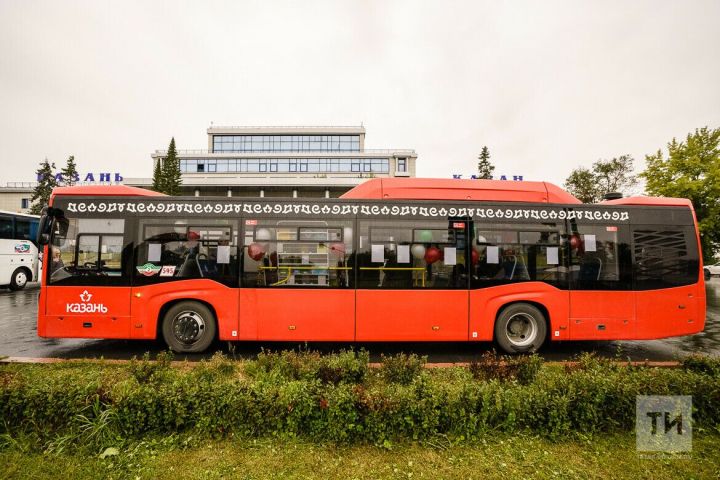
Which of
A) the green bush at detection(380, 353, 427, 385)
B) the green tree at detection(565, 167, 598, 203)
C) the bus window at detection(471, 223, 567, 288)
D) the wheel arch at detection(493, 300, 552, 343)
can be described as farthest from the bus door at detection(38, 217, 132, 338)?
the green tree at detection(565, 167, 598, 203)

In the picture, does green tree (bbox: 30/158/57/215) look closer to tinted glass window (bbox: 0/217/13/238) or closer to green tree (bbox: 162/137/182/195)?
green tree (bbox: 162/137/182/195)

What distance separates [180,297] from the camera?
7059 millimetres

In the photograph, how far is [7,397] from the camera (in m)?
3.73

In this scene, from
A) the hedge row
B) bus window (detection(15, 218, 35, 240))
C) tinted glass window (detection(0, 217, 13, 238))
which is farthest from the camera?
bus window (detection(15, 218, 35, 240))

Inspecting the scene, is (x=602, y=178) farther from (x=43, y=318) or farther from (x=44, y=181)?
(x=44, y=181)

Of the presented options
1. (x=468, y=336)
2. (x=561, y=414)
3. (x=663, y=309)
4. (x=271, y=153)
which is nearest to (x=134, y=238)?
(x=468, y=336)

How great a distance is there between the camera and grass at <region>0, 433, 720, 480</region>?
327cm

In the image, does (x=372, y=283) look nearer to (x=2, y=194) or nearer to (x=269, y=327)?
(x=269, y=327)

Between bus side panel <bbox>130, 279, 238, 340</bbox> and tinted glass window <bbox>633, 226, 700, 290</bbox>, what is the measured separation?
30.8ft

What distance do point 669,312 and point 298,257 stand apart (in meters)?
8.73

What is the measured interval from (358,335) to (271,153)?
233 ft

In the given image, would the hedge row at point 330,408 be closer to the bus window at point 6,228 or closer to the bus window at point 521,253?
the bus window at point 521,253

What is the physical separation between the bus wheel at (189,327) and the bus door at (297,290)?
80cm

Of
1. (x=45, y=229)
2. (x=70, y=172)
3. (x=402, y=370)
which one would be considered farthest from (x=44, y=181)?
(x=402, y=370)
